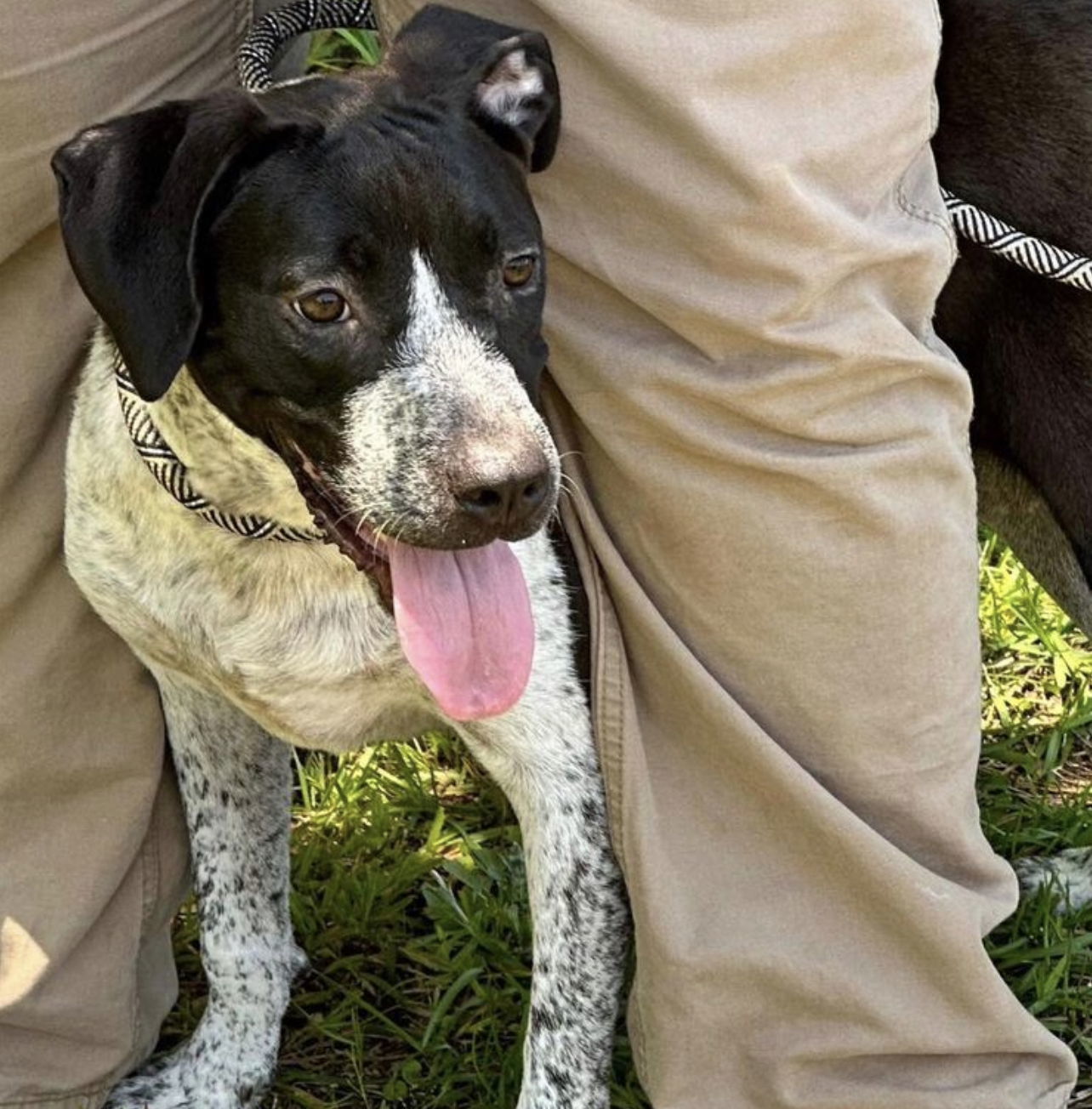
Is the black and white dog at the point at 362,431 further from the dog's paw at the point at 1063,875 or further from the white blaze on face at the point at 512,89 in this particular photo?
the dog's paw at the point at 1063,875

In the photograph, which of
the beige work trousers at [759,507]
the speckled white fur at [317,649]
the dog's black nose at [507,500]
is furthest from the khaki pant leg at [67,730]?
the dog's black nose at [507,500]

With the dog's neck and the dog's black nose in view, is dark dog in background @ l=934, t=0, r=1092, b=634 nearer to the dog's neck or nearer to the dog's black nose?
the dog's black nose

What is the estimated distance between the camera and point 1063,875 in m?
3.73

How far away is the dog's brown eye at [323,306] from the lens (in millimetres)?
2645

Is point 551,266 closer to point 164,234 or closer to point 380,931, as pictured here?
point 164,234

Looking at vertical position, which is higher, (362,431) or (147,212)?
(147,212)

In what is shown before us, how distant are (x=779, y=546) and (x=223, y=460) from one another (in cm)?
74

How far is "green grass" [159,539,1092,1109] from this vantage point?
3467 millimetres

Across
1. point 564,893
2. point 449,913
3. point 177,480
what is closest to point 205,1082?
point 449,913

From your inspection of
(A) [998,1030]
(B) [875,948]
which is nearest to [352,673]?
(B) [875,948]

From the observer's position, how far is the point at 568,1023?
3.06 meters

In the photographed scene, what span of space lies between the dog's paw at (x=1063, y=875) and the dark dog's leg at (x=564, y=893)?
93cm

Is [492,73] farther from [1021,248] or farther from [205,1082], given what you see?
[205,1082]

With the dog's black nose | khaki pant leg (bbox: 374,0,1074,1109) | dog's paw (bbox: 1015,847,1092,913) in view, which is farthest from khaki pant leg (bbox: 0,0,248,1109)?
dog's paw (bbox: 1015,847,1092,913)
